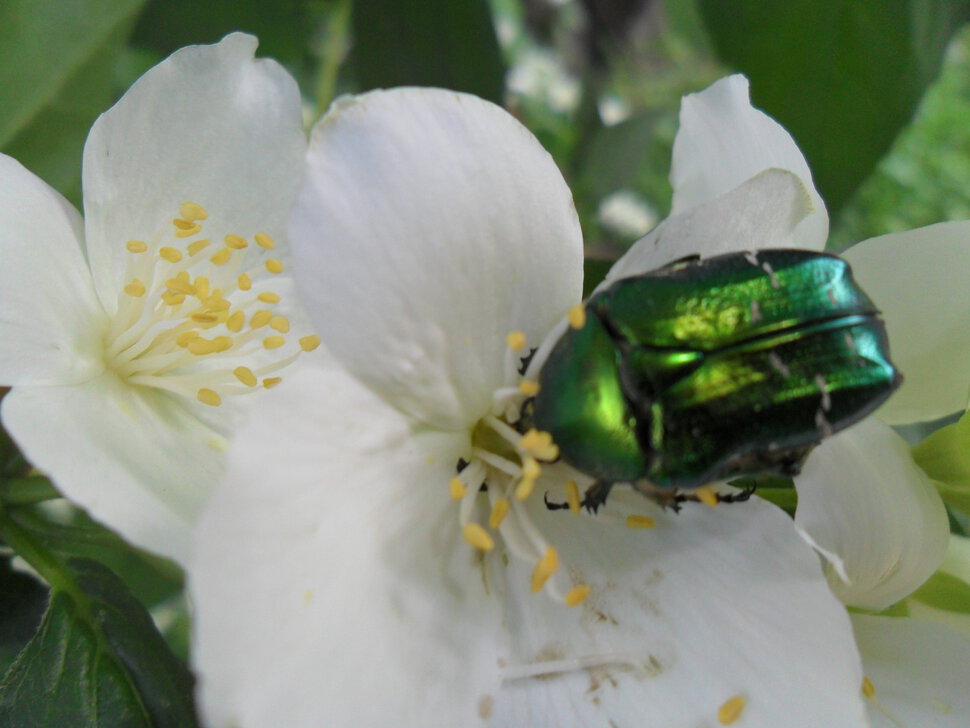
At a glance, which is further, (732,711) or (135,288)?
(135,288)

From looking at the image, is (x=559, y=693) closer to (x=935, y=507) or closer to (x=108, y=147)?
(x=935, y=507)

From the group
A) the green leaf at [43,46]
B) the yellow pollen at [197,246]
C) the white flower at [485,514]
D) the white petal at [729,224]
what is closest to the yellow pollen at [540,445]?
the white flower at [485,514]

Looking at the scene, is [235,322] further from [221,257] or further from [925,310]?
[925,310]

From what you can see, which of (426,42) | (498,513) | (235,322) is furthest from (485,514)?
(426,42)

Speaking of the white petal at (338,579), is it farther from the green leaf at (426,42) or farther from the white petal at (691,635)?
the green leaf at (426,42)

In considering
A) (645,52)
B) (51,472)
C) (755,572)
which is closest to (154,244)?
(51,472)

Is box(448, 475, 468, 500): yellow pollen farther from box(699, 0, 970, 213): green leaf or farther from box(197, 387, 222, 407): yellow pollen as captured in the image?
box(699, 0, 970, 213): green leaf

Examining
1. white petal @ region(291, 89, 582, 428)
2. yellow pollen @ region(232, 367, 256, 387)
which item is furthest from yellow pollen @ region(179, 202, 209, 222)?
white petal @ region(291, 89, 582, 428)
